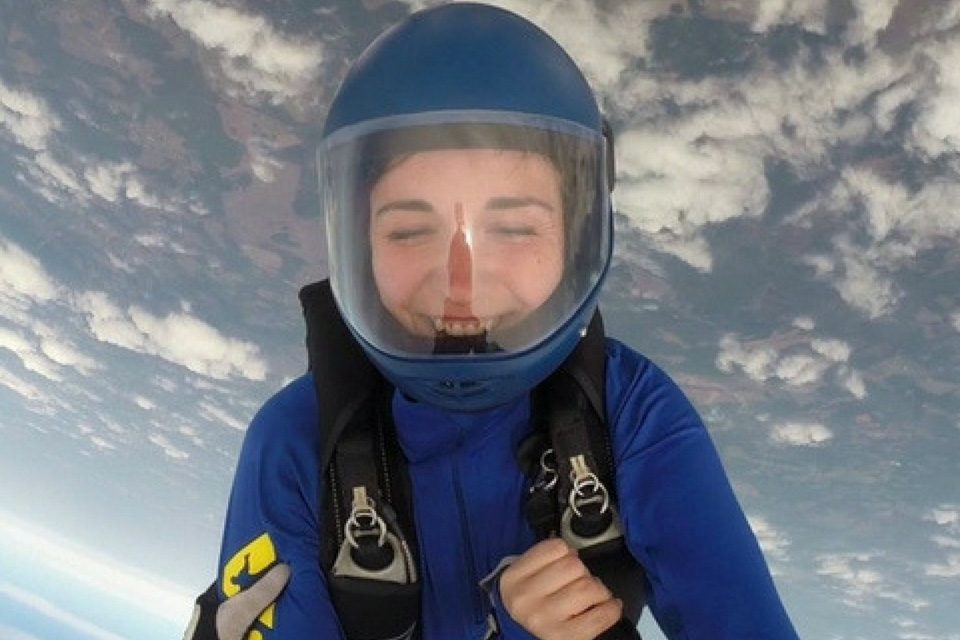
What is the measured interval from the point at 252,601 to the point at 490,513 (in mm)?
516

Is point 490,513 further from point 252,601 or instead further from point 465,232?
point 465,232

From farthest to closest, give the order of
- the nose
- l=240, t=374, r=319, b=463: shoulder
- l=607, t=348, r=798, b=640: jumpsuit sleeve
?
l=240, t=374, r=319, b=463: shoulder
the nose
l=607, t=348, r=798, b=640: jumpsuit sleeve

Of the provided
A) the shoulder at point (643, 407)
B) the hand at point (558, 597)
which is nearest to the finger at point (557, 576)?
the hand at point (558, 597)

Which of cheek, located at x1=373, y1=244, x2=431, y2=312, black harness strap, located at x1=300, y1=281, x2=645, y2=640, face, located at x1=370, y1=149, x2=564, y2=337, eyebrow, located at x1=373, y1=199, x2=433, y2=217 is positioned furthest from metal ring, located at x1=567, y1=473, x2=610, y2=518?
eyebrow, located at x1=373, y1=199, x2=433, y2=217

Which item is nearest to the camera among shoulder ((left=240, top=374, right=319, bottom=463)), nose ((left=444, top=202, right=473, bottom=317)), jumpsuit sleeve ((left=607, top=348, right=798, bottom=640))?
jumpsuit sleeve ((left=607, top=348, right=798, bottom=640))

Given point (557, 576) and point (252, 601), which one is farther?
point (252, 601)

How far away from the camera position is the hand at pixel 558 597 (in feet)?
4.37

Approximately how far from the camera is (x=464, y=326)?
5.07 ft

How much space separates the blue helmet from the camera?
155 cm

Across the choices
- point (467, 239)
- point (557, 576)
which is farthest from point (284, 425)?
point (557, 576)

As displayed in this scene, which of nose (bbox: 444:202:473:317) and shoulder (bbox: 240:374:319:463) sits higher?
nose (bbox: 444:202:473:317)

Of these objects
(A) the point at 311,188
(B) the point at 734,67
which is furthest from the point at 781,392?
(A) the point at 311,188

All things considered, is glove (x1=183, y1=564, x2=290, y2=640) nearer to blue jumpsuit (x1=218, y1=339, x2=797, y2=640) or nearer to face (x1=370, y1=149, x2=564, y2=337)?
blue jumpsuit (x1=218, y1=339, x2=797, y2=640)

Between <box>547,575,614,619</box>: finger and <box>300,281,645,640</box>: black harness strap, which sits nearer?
<box>547,575,614,619</box>: finger
